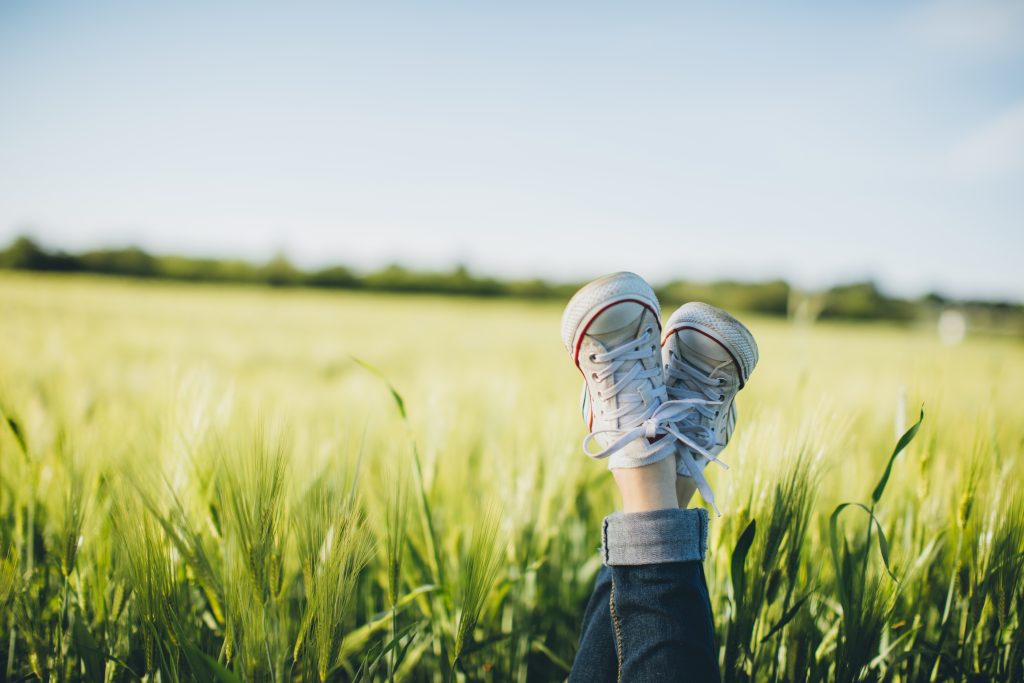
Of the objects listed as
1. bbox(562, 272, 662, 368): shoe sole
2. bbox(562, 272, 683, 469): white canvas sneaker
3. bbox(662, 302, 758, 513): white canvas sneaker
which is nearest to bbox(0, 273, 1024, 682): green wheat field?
bbox(662, 302, 758, 513): white canvas sneaker

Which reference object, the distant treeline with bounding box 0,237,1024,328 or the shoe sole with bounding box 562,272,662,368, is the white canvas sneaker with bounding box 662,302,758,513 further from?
the distant treeline with bounding box 0,237,1024,328

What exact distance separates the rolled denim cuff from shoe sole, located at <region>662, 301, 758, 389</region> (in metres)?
0.33

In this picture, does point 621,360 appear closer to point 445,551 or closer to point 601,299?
point 601,299

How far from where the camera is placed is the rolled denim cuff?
0.83 meters

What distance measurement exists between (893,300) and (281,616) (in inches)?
1519

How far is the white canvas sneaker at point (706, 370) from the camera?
1033 millimetres

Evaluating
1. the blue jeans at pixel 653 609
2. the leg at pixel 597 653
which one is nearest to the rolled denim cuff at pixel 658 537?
the blue jeans at pixel 653 609

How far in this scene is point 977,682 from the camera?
3.01 feet

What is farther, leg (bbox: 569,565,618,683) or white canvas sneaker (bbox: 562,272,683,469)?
white canvas sneaker (bbox: 562,272,683,469)

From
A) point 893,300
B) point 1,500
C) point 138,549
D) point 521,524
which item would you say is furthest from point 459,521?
point 893,300

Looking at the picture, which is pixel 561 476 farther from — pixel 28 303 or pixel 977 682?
pixel 28 303

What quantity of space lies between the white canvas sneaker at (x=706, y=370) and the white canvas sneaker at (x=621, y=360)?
6 centimetres

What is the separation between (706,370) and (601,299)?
0.29 metres

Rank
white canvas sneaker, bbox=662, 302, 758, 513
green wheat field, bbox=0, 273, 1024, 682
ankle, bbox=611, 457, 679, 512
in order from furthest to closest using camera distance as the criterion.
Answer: white canvas sneaker, bbox=662, 302, 758, 513, ankle, bbox=611, 457, 679, 512, green wheat field, bbox=0, 273, 1024, 682
